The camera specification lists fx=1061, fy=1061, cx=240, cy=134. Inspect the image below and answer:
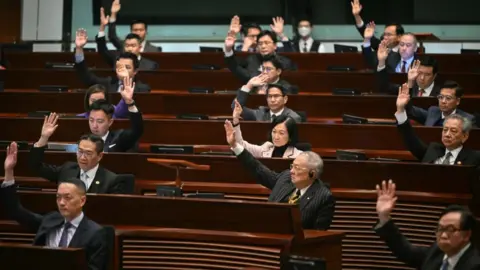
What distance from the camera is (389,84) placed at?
7.11m

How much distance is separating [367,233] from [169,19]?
197 inches

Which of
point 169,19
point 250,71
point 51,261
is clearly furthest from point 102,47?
point 51,261

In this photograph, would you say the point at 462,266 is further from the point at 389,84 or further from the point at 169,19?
the point at 169,19

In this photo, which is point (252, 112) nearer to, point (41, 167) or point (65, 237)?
point (41, 167)

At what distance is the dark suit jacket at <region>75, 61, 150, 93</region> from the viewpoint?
24.2ft

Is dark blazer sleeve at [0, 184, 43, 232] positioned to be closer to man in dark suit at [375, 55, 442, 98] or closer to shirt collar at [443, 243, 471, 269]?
shirt collar at [443, 243, 471, 269]

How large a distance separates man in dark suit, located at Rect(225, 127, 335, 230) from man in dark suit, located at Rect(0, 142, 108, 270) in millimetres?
992

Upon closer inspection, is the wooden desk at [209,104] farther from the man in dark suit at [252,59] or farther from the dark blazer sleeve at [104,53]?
the dark blazer sleeve at [104,53]

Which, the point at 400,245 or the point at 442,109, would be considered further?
the point at 442,109

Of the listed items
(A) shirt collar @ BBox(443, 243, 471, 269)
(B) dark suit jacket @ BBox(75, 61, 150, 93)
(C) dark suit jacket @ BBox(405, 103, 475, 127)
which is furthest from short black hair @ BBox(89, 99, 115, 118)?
(A) shirt collar @ BBox(443, 243, 471, 269)

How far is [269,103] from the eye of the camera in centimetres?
635

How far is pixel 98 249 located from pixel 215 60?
4.08m

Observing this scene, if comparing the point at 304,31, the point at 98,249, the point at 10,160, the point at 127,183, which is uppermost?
the point at 304,31

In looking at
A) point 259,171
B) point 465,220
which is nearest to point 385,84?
point 259,171
